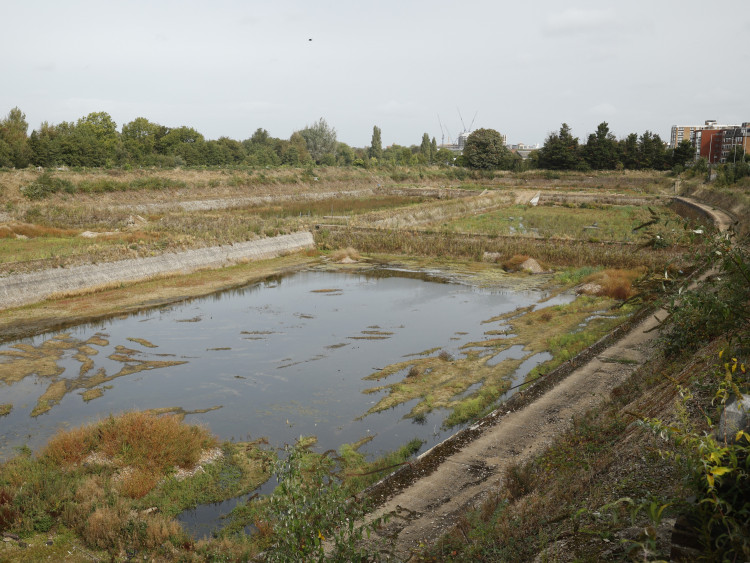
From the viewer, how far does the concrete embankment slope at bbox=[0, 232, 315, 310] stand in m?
21.6

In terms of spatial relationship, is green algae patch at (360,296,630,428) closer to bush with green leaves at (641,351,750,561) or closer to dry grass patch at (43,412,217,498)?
dry grass patch at (43,412,217,498)

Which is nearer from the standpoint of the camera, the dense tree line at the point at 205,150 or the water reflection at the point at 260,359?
the water reflection at the point at 260,359

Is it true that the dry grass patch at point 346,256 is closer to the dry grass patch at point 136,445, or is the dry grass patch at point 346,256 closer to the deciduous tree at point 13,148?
the dry grass patch at point 136,445

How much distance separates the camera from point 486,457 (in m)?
10.1

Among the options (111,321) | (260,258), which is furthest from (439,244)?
(111,321)

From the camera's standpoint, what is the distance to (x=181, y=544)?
802 centimetres

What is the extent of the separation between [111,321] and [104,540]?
14094 millimetres

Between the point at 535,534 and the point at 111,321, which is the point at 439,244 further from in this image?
the point at 535,534

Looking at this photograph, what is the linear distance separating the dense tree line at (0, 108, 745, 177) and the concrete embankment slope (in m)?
34.8

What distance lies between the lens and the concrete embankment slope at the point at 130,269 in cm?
2164

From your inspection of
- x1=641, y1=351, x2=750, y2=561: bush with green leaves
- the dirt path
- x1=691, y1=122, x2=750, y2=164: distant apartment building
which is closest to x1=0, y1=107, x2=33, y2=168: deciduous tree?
the dirt path

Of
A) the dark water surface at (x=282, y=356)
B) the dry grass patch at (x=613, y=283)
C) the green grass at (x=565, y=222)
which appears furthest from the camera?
the green grass at (x=565, y=222)

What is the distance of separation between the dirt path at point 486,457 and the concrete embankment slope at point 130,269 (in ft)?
60.9

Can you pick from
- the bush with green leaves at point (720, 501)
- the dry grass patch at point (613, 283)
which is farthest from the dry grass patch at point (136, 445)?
the dry grass patch at point (613, 283)
